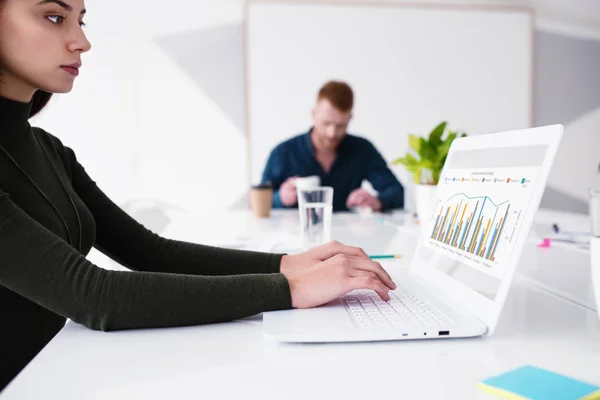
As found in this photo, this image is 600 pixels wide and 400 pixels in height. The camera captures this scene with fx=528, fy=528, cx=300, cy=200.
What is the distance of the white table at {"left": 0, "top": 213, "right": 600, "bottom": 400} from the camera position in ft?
1.78

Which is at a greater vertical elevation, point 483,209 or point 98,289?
Answer: point 483,209

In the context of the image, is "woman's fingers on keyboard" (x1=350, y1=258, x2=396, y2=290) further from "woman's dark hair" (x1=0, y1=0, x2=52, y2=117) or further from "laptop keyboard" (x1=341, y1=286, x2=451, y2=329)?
"woman's dark hair" (x1=0, y1=0, x2=52, y2=117)

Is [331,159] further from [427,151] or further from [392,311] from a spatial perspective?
[392,311]

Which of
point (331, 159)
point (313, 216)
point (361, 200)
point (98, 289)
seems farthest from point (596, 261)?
point (331, 159)

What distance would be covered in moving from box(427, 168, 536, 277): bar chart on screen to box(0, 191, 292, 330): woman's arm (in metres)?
0.33

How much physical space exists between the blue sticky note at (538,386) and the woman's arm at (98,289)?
1.14 feet

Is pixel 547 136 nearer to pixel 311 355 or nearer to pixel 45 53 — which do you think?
pixel 311 355

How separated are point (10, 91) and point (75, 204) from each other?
255 mm

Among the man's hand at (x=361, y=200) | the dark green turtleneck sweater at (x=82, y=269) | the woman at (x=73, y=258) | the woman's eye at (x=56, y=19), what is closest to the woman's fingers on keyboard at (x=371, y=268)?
the woman at (x=73, y=258)

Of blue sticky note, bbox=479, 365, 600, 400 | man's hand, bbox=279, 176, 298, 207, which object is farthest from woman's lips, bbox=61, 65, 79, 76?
man's hand, bbox=279, 176, 298, 207

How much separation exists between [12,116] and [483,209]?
0.90 meters

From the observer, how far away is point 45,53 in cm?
97

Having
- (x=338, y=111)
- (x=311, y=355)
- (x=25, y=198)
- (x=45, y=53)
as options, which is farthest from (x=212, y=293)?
(x=338, y=111)

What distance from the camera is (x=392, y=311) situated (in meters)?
0.76
